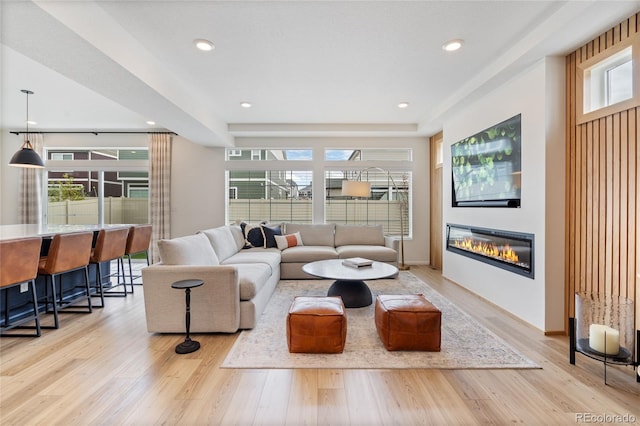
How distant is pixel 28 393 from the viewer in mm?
1934

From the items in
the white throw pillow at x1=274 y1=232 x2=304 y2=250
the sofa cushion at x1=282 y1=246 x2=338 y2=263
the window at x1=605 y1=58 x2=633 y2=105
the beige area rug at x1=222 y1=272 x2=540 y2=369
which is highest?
the window at x1=605 y1=58 x2=633 y2=105

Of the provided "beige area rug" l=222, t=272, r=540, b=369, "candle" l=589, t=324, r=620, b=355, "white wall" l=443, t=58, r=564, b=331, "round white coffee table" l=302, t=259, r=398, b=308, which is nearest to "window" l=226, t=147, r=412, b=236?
"round white coffee table" l=302, t=259, r=398, b=308

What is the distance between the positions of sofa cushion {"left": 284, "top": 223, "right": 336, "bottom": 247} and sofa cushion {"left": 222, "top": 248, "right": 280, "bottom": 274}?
2.39 ft

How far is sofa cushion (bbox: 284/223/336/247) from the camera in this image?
5523 mm

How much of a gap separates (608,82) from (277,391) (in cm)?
378

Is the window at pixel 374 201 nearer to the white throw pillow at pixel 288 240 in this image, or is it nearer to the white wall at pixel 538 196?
the white throw pillow at pixel 288 240

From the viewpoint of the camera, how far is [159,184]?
596 cm

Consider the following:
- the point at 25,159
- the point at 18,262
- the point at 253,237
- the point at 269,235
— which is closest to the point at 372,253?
the point at 269,235

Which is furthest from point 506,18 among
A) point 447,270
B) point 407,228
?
point 407,228

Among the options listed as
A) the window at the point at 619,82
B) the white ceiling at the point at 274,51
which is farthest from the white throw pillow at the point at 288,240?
the window at the point at 619,82

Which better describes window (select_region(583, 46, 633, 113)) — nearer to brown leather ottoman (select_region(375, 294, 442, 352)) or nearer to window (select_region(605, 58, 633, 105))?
window (select_region(605, 58, 633, 105))

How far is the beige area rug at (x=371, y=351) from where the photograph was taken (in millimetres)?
2250

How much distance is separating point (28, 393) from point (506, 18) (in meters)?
4.61

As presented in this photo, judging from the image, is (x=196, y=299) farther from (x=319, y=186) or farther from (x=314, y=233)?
(x=319, y=186)
